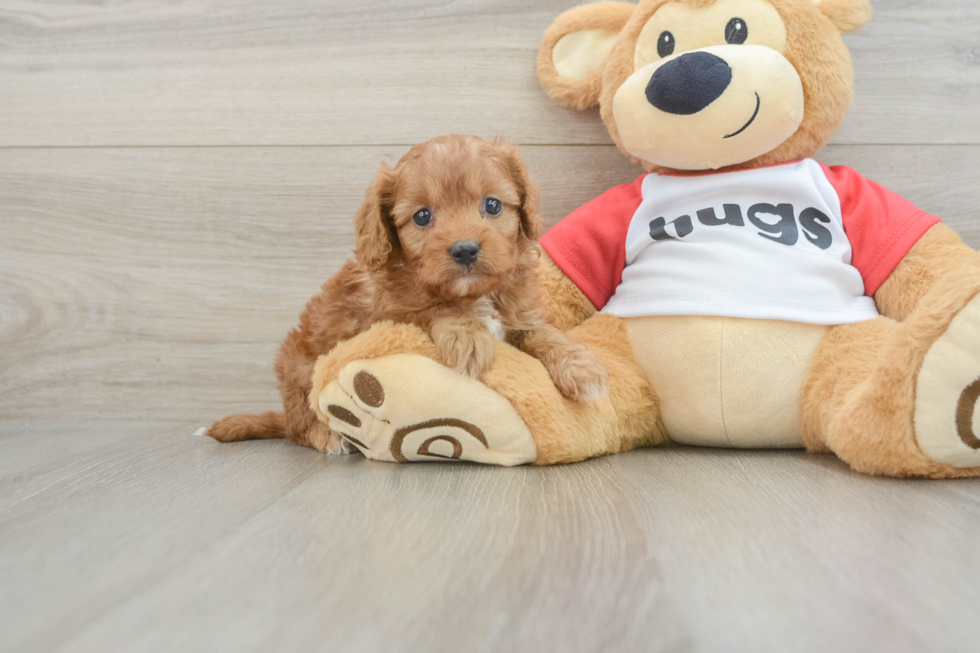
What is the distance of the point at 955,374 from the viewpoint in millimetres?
905

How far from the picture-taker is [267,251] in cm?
167

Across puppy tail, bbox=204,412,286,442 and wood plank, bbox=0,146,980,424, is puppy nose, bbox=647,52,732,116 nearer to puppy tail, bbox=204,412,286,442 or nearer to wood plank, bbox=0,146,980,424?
wood plank, bbox=0,146,980,424

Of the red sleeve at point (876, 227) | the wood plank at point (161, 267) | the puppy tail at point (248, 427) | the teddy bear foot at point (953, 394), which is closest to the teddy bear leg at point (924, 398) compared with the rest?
the teddy bear foot at point (953, 394)

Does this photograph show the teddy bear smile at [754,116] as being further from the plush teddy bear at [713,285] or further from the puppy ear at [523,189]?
the puppy ear at [523,189]

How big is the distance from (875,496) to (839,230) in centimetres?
56

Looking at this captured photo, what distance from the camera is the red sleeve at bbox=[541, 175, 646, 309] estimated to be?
137 centimetres

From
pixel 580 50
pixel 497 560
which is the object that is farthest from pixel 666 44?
pixel 497 560

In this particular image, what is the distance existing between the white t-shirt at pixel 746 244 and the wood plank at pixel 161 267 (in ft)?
A: 0.93

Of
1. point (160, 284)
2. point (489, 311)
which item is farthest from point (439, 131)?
point (160, 284)

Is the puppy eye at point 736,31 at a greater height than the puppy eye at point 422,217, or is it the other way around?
the puppy eye at point 736,31

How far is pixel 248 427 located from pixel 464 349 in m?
0.62

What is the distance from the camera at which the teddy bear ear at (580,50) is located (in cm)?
141

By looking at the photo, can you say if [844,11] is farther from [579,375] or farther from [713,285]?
[579,375]

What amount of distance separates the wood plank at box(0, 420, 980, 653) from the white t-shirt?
282mm
